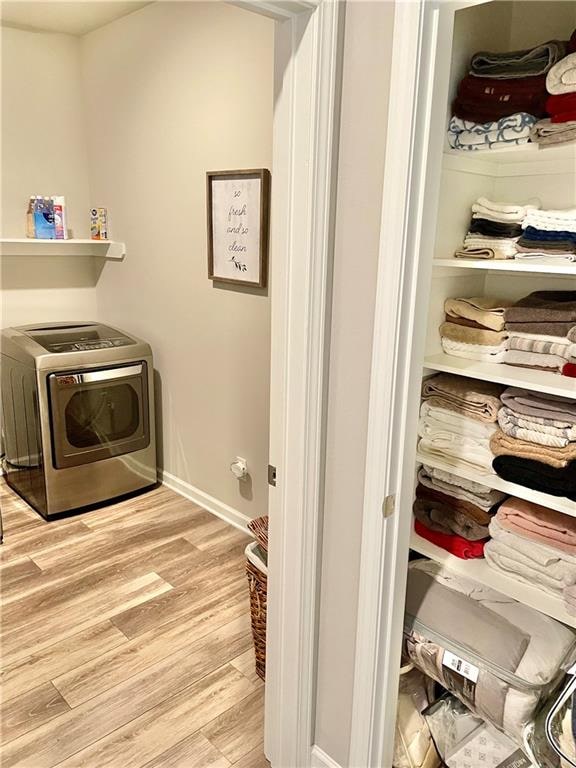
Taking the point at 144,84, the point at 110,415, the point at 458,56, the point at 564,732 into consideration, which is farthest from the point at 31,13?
the point at 564,732

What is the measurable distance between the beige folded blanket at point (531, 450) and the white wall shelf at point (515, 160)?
74cm

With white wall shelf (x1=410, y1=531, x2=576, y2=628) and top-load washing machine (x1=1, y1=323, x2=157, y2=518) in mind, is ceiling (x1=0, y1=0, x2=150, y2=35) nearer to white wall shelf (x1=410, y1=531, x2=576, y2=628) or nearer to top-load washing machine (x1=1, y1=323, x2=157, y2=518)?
top-load washing machine (x1=1, y1=323, x2=157, y2=518)

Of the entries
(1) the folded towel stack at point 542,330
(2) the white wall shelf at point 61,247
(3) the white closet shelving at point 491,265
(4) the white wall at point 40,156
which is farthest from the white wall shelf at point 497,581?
(4) the white wall at point 40,156

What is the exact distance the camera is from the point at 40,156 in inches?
134

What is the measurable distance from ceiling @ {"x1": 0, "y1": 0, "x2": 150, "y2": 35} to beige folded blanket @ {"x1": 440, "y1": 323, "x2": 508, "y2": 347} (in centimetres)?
226

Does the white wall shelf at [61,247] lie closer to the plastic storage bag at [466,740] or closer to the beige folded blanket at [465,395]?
the beige folded blanket at [465,395]

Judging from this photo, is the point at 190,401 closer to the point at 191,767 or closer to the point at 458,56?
the point at 191,767

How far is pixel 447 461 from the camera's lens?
5.75 feet

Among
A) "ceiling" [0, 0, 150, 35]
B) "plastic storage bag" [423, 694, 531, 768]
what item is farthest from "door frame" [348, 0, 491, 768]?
"ceiling" [0, 0, 150, 35]

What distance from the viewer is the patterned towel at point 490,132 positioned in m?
1.54

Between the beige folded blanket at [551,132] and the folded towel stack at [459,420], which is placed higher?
the beige folded blanket at [551,132]

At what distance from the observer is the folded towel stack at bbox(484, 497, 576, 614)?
1.57m

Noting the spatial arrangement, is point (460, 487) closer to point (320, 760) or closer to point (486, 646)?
point (486, 646)

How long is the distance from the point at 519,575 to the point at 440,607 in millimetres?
237
